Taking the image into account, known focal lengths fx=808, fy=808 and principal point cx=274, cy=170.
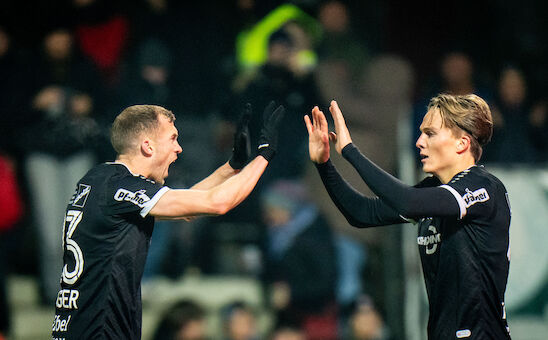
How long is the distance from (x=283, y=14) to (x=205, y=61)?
36.7 inches

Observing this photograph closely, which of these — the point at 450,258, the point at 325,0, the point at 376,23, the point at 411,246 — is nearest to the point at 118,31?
the point at 325,0

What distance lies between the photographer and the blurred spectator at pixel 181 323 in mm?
7059

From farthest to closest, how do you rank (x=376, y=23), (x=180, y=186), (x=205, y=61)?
(x=376, y=23)
(x=205, y=61)
(x=180, y=186)

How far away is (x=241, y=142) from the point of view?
481cm

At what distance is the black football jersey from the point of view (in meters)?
3.96

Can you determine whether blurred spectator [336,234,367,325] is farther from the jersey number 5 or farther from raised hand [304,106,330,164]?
the jersey number 5

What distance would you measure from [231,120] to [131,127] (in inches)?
131

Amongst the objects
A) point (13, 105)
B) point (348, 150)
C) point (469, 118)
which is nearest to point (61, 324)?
point (348, 150)

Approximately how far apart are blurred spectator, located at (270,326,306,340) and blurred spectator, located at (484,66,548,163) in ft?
8.02

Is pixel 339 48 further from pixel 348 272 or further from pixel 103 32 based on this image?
pixel 103 32

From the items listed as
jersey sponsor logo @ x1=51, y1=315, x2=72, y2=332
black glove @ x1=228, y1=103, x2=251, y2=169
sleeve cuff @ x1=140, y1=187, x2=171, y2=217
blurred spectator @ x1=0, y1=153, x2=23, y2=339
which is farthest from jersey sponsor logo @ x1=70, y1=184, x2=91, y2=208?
blurred spectator @ x1=0, y1=153, x2=23, y2=339

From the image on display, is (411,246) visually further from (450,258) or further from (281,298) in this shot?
(450,258)

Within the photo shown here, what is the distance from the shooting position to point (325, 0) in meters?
8.27

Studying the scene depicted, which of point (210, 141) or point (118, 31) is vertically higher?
point (118, 31)
